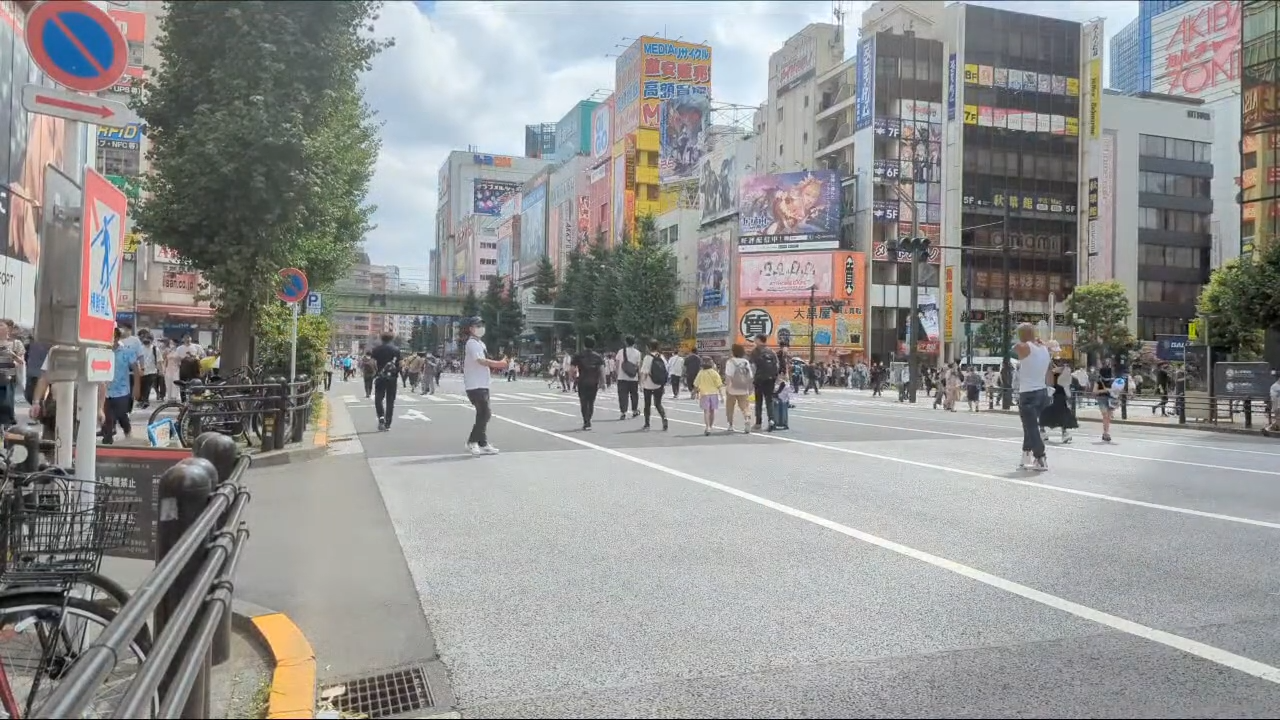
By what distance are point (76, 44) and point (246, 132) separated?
Result: 24.5ft

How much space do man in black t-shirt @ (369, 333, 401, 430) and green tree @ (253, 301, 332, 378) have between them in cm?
166

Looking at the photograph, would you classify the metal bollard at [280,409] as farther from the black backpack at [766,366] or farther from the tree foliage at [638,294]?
the tree foliage at [638,294]

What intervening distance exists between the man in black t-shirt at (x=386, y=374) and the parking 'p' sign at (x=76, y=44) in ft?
38.0

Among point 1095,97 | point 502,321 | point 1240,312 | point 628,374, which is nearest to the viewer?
point 628,374

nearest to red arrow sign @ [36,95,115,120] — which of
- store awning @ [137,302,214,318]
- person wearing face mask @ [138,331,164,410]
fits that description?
person wearing face mask @ [138,331,164,410]

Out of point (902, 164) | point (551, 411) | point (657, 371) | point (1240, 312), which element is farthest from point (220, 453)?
point (902, 164)

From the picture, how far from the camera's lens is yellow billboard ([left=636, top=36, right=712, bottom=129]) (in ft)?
274

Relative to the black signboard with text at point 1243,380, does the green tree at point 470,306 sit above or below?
above

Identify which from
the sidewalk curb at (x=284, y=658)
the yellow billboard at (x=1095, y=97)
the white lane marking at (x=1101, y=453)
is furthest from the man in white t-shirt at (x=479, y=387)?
the yellow billboard at (x=1095, y=97)

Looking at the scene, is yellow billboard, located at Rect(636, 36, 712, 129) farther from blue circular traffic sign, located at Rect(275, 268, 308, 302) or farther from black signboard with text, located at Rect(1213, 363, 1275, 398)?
blue circular traffic sign, located at Rect(275, 268, 308, 302)

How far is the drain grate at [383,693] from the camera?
11.1ft

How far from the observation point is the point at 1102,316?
54.6 m

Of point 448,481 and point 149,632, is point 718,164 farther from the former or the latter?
point 149,632

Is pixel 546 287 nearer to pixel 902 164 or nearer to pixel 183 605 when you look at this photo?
pixel 902 164
